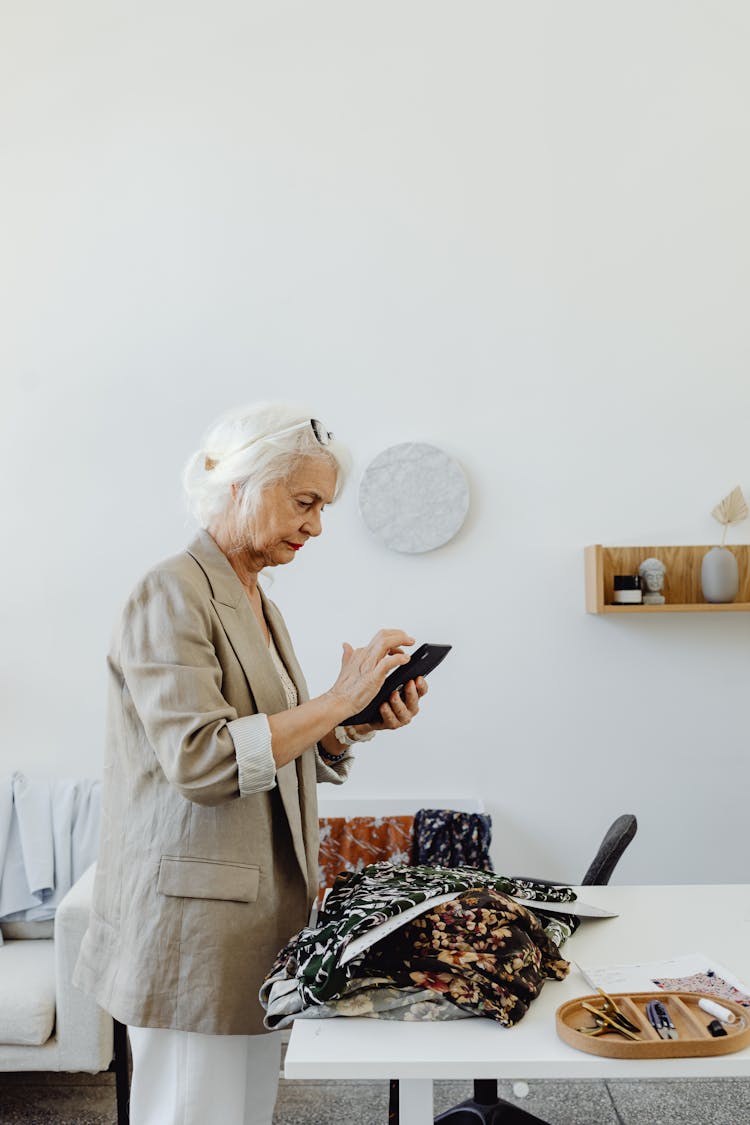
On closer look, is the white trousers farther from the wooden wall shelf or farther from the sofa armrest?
the wooden wall shelf

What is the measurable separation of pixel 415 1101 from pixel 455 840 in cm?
173

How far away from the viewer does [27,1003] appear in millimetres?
2621

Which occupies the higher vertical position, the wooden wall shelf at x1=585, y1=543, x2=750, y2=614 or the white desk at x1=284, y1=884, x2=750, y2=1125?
the wooden wall shelf at x1=585, y1=543, x2=750, y2=614

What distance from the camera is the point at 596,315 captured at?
3.42 metres

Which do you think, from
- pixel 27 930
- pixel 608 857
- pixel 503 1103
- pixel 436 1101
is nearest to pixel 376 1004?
pixel 608 857

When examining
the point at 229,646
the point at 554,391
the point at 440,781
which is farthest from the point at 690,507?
the point at 229,646

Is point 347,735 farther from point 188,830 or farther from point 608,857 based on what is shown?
point 608,857

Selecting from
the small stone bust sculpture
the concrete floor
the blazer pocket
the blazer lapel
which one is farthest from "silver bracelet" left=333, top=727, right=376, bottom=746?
the small stone bust sculpture

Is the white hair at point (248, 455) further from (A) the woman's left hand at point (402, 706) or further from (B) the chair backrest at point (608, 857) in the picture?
(B) the chair backrest at point (608, 857)

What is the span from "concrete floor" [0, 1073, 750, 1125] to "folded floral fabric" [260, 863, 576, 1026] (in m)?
1.42

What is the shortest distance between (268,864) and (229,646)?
0.36 metres

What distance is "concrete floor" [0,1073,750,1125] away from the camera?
110 inches

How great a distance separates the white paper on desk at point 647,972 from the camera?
1614mm

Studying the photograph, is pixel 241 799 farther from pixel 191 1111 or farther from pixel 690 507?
pixel 690 507
